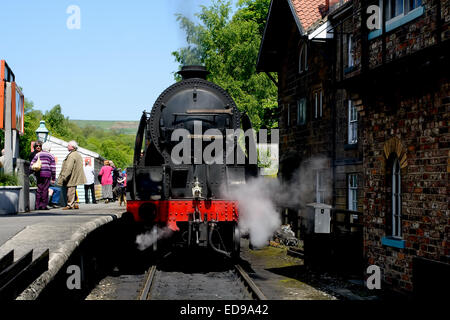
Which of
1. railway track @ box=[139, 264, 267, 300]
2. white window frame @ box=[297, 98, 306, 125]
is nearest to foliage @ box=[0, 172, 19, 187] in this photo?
railway track @ box=[139, 264, 267, 300]

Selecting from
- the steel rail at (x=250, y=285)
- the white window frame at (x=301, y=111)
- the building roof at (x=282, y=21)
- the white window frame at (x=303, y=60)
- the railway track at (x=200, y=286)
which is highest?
the building roof at (x=282, y=21)

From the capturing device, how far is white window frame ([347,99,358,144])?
50.7ft

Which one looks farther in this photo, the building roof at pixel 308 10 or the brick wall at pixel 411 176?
the building roof at pixel 308 10

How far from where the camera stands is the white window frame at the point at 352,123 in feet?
50.7

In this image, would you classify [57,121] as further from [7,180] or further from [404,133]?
[404,133]

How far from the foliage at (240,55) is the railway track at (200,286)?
2379 cm

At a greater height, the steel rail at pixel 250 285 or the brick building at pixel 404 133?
the brick building at pixel 404 133

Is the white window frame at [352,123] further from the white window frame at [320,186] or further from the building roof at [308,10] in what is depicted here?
the building roof at [308,10]

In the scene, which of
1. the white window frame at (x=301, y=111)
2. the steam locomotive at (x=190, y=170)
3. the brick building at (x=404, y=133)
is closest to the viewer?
the brick building at (x=404, y=133)

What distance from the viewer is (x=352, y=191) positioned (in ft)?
51.2

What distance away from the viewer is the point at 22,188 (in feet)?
44.2

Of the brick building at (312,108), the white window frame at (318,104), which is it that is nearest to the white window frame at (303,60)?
the brick building at (312,108)

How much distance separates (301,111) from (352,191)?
4.62m

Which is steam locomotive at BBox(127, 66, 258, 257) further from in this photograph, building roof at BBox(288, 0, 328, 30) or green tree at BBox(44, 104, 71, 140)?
green tree at BBox(44, 104, 71, 140)
